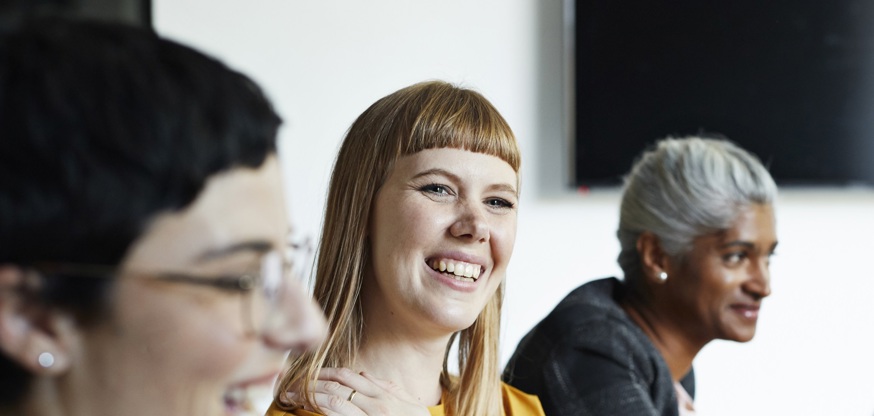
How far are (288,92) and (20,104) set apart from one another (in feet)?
8.68

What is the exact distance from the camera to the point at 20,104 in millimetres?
771

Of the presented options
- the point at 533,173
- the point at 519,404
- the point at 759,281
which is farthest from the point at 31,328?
the point at 533,173

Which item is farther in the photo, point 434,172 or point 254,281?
point 434,172

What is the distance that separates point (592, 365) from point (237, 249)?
1.37m

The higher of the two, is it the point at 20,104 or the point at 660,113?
the point at 20,104

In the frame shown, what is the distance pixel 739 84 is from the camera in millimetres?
3490

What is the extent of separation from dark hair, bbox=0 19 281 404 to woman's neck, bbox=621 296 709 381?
1.67 m

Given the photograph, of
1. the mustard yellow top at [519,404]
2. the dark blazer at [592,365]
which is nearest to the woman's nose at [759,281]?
the dark blazer at [592,365]

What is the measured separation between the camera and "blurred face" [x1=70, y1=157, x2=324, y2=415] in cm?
81

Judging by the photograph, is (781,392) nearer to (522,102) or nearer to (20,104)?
(522,102)

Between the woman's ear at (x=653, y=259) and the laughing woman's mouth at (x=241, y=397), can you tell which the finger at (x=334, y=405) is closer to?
the laughing woman's mouth at (x=241, y=397)

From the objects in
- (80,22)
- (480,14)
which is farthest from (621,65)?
(80,22)

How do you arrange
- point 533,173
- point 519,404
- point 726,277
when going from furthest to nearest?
1. point 533,173
2. point 726,277
3. point 519,404

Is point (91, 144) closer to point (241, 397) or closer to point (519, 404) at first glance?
point (241, 397)
